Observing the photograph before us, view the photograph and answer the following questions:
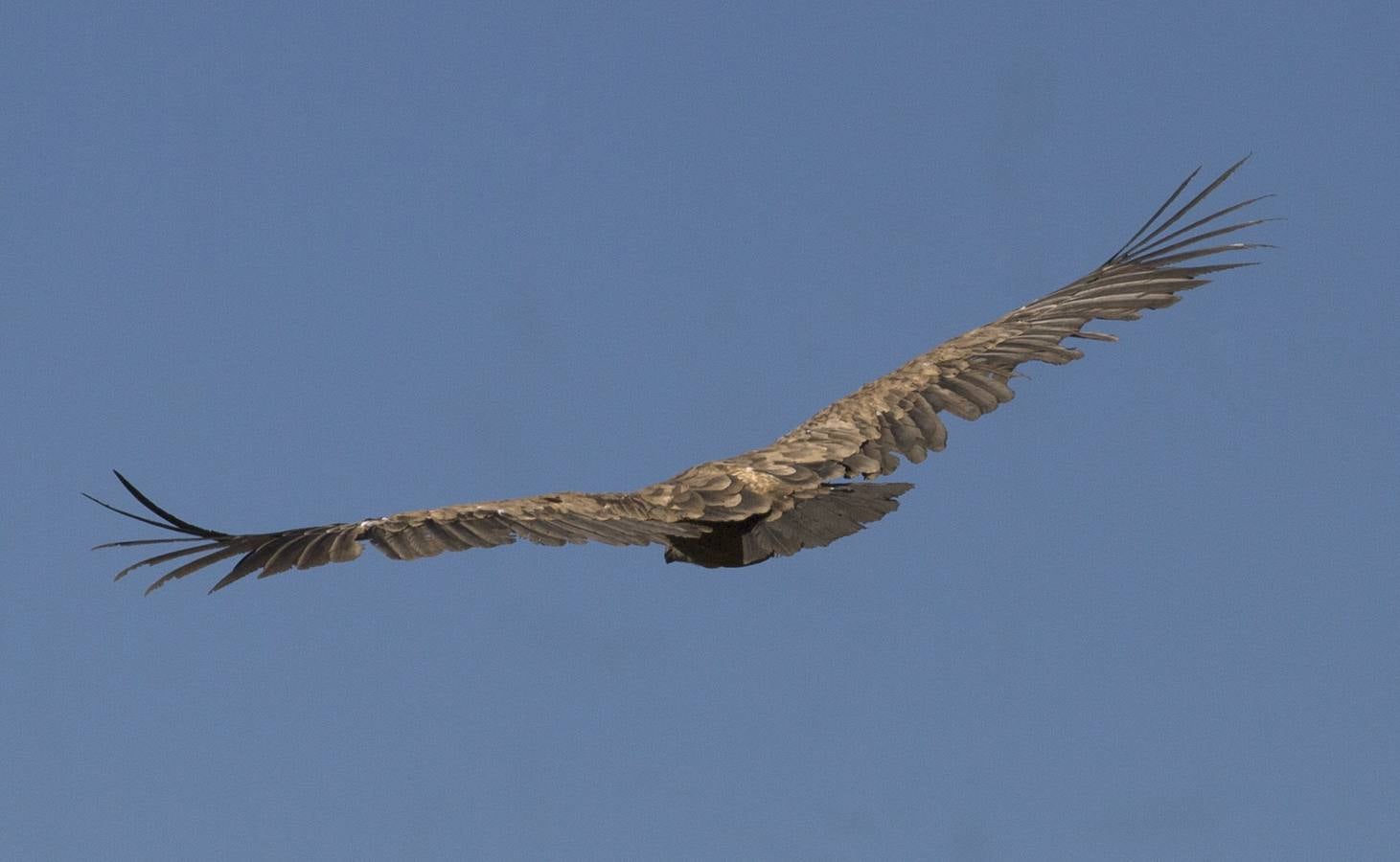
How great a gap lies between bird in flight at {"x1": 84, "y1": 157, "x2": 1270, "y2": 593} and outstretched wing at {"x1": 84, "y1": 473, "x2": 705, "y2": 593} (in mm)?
10

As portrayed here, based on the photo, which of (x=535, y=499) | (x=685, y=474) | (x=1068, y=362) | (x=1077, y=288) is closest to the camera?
(x=535, y=499)

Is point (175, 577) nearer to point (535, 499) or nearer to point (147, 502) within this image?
point (147, 502)

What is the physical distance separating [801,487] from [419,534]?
10.0ft

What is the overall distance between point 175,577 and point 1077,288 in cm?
913

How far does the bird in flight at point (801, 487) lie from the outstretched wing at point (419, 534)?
0.03ft

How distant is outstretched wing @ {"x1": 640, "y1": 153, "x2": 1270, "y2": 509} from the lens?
1708 cm

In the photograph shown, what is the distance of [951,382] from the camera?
18.9 metres

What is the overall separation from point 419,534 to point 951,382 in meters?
5.46

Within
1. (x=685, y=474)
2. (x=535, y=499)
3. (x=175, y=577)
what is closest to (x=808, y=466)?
(x=685, y=474)

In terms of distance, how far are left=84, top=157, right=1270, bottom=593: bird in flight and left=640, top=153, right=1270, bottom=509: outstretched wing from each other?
0.7 inches

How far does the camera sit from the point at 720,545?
1650cm

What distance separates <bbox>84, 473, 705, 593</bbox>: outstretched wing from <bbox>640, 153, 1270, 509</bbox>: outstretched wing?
82 cm

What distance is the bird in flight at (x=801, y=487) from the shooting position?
1527 cm

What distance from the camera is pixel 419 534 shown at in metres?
15.3
